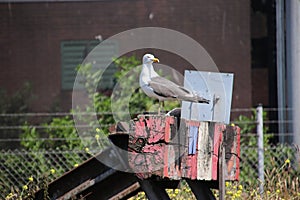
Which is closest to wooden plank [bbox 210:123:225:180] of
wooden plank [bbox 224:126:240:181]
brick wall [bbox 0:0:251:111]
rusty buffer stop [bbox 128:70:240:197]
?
rusty buffer stop [bbox 128:70:240:197]

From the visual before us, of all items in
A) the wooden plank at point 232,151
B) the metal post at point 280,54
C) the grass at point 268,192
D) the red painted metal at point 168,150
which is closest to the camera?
the red painted metal at point 168,150

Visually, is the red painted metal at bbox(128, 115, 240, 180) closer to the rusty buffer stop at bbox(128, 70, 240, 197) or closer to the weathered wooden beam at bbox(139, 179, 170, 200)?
the rusty buffer stop at bbox(128, 70, 240, 197)

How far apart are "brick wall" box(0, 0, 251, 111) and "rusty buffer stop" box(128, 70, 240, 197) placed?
8219 millimetres

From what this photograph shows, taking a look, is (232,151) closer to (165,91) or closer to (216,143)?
(216,143)

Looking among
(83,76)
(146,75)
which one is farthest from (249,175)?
(146,75)

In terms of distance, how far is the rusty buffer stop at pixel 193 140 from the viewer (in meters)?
6.13

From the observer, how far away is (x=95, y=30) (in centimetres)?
1544

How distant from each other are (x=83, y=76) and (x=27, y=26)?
9.28ft

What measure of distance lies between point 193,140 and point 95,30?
9257 mm

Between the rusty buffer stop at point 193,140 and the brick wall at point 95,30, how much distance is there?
822cm

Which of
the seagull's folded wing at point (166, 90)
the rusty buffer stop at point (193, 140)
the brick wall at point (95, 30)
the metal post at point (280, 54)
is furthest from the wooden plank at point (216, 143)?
the brick wall at point (95, 30)

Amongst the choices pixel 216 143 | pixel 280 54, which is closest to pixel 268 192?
pixel 216 143

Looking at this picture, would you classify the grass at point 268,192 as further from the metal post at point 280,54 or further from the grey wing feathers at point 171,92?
the metal post at point 280,54

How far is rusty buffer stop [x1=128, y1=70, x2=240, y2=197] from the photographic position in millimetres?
6133
